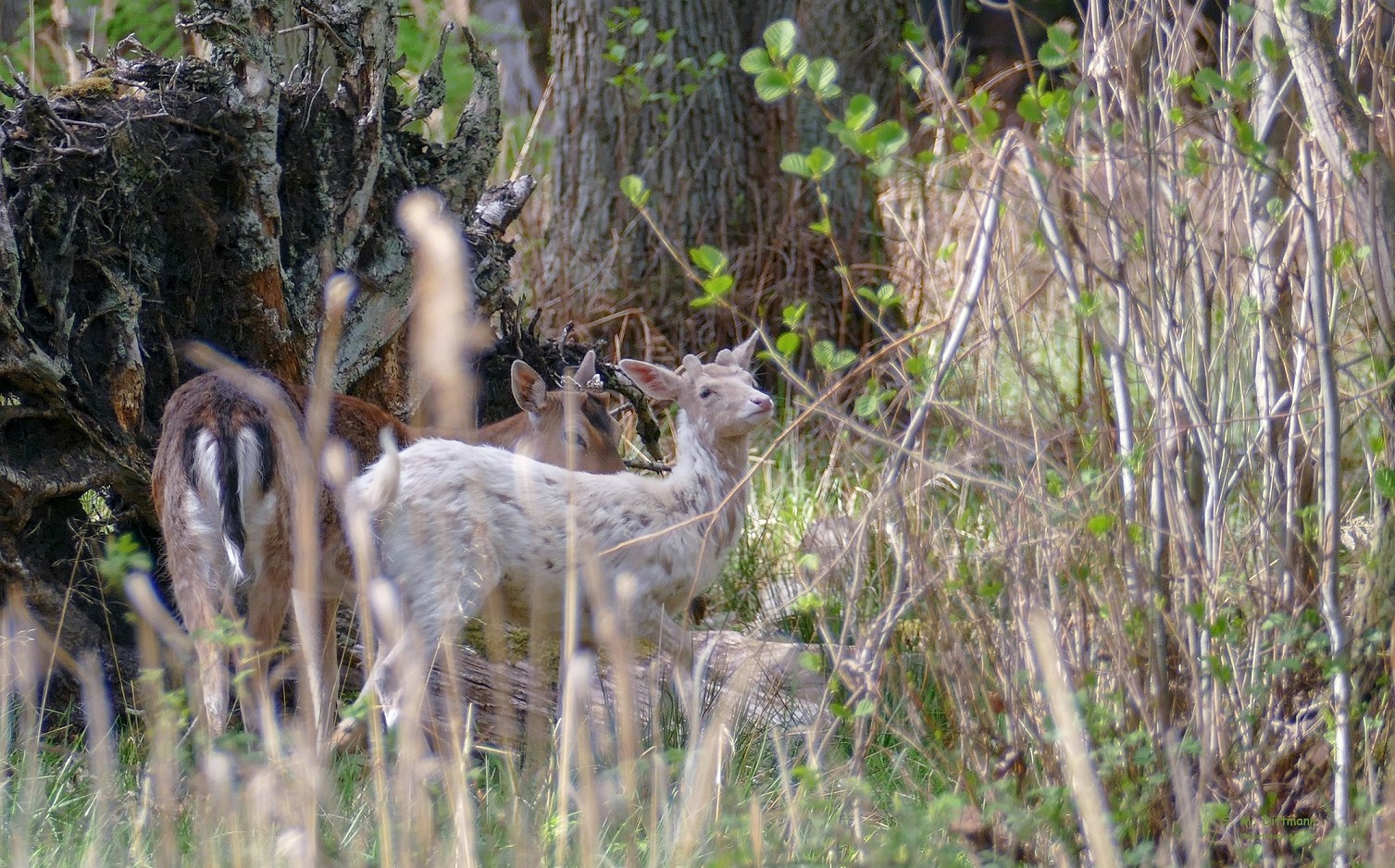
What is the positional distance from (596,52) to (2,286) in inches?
218

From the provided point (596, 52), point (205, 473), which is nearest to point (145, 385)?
point (205, 473)

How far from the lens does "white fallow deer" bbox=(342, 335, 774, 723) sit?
4.83m

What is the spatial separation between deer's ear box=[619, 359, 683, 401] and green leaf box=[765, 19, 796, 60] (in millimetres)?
2833

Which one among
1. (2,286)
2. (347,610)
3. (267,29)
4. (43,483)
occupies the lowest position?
(347,610)

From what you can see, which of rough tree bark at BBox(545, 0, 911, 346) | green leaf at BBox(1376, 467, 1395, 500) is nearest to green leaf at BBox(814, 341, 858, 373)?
green leaf at BBox(1376, 467, 1395, 500)

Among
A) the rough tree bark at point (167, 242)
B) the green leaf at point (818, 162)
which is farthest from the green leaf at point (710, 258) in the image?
the rough tree bark at point (167, 242)

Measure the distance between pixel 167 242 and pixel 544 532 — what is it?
1.87 metres

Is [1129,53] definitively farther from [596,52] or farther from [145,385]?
[596,52]

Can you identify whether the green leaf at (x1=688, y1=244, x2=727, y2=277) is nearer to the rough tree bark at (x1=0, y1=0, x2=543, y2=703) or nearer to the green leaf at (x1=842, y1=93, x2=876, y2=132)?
the green leaf at (x1=842, y1=93, x2=876, y2=132)

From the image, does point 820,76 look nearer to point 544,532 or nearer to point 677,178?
point 544,532

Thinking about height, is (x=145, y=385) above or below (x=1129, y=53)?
below

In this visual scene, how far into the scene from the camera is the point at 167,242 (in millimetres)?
5441

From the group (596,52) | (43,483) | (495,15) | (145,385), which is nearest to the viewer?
(43,483)

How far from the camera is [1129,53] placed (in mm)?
3217
